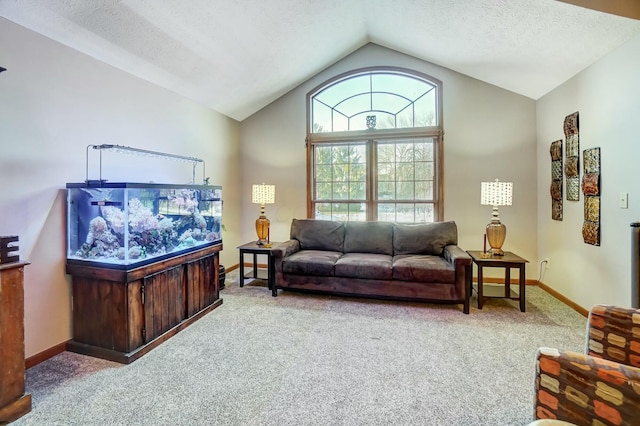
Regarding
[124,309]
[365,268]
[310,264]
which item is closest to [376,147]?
[365,268]

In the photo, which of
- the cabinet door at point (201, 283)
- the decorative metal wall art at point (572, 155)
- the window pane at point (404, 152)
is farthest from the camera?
the window pane at point (404, 152)

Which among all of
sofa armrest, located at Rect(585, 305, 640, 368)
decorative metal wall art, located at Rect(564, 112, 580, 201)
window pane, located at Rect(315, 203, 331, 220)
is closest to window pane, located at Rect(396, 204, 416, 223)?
window pane, located at Rect(315, 203, 331, 220)

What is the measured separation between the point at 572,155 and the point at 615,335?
8.00 ft

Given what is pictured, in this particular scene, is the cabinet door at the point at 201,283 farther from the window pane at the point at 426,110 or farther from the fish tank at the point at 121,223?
the window pane at the point at 426,110

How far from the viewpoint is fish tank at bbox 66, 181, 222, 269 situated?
2324 mm

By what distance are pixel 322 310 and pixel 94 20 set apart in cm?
325

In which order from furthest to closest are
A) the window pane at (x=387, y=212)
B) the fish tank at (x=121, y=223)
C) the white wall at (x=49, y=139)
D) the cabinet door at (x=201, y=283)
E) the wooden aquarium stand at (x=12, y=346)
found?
1. the window pane at (x=387, y=212)
2. the cabinet door at (x=201, y=283)
3. the fish tank at (x=121, y=223)
4. the white wall at (x=49, y=139)
5. the wooden aquarium stand at (x=12, y=346)

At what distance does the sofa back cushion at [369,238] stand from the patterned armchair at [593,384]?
256 centimetres

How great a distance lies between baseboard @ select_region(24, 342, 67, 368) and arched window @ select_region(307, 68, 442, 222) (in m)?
3.27

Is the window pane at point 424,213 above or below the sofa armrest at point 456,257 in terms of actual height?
above

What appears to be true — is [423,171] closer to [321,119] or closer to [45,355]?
[321,119]

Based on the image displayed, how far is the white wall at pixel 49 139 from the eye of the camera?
2.14 m

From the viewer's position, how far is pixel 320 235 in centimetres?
423

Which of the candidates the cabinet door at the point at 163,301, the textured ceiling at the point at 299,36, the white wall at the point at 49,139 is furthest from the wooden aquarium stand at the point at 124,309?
the textured ceiling at the point at 299,36
